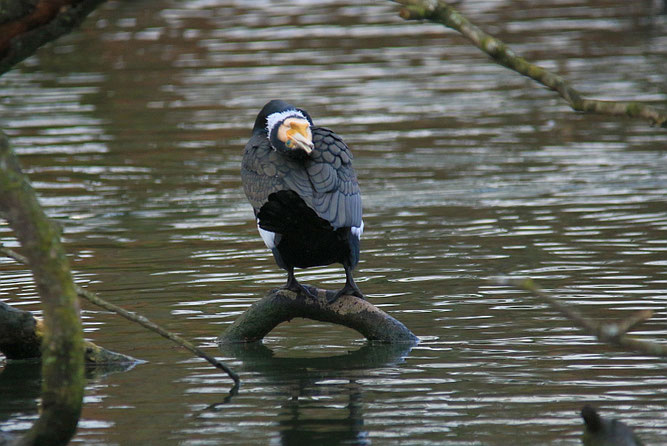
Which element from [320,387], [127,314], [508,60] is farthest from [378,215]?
[508,60]

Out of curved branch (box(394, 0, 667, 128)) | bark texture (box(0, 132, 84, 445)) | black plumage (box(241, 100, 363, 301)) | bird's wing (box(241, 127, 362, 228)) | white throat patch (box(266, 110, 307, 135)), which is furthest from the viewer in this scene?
white throat patch (box(266, 110, 307, 135))

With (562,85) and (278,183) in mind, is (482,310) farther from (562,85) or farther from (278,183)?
(562,85)

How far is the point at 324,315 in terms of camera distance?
634 cm

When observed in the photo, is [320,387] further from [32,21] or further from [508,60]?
[508,60]

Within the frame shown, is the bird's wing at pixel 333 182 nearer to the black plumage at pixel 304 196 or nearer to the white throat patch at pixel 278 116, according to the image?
the black plumage at pixel 304 196

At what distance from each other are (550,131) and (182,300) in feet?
21.2

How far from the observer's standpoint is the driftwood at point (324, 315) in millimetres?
6273

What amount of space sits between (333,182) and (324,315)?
0.71m

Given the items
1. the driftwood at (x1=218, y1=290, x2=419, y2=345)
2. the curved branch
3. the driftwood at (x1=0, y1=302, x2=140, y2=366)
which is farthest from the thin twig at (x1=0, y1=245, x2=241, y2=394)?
the curved branch

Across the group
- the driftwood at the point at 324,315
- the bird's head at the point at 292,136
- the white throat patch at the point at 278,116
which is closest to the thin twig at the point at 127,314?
the driftwood at the point at 324,315

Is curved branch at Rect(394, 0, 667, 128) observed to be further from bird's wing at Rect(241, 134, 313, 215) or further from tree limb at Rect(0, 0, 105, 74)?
bird's wing at Rect(241, 134, 313, 215)

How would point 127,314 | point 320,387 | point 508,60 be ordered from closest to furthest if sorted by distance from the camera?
point 508,60 < point 127,314 < point 320,387

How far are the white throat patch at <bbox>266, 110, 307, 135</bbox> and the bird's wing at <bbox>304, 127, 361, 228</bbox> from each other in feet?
0.69

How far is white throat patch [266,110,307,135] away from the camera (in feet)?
21.8
